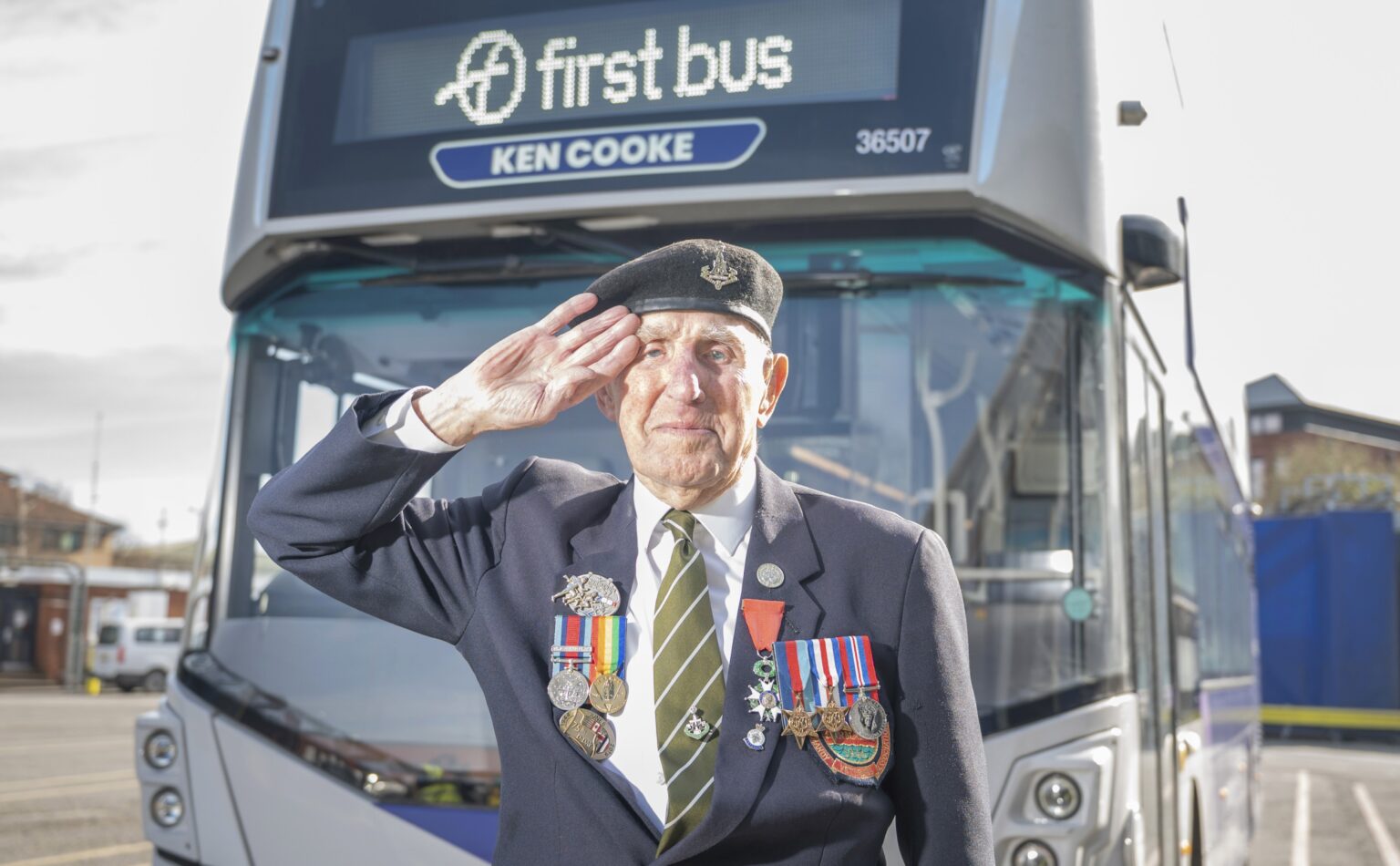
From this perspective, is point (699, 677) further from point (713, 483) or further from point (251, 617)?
point (251, 617)

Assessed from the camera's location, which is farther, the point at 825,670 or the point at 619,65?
the point at 619,65

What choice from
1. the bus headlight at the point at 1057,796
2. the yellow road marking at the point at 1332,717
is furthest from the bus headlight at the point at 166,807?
the yellow road marking at the point at 1332,717

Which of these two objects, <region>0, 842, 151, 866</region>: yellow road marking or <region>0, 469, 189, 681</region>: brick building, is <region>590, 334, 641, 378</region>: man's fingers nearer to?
<region>0, 842, 151, 866</region>: yellow road marking

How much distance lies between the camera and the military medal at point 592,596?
7.07ft

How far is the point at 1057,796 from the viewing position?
3689mm

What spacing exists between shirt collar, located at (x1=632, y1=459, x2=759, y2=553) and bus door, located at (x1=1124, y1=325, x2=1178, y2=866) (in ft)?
6.83

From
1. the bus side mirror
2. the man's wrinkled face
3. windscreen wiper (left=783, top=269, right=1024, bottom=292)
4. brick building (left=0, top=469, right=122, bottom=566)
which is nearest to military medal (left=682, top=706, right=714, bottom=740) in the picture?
the man's wrinkled face

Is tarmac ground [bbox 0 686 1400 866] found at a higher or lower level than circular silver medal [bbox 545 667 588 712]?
lower

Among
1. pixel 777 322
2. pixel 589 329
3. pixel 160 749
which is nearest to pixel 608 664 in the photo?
pixel 589 329

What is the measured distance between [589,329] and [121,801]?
1153 centimetres

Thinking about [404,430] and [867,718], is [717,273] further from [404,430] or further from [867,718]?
[867,718]

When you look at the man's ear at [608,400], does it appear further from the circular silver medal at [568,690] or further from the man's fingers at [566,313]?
the circular silver medal at [568,690]

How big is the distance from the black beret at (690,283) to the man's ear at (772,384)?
0.38 feet

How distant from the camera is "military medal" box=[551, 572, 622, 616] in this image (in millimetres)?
2154
